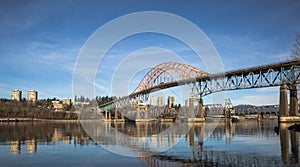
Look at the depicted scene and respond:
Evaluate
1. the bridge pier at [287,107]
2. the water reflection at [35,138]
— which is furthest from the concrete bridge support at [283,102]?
the water reflection at [35,138]

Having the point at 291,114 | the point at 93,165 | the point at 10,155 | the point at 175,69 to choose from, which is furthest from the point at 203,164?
the point at 175,69

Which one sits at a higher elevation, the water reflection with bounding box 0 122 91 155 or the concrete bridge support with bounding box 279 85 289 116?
the concrete bridge support with bounding box 279 85 289 116

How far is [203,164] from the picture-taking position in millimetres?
20578

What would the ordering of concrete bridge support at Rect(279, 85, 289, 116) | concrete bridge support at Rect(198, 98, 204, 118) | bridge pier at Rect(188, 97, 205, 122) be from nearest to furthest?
concrete bridge support at Rect(279, 85, 289, 116), bridge pier at Rect(188, 97, 205, 122), concrete bridge support at Rect(198, 98, 204, 118)

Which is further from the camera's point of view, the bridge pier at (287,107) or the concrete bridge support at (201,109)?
the concrete bridge support at (201,109)

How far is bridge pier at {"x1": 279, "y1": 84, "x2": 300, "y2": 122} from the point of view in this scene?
90012mm

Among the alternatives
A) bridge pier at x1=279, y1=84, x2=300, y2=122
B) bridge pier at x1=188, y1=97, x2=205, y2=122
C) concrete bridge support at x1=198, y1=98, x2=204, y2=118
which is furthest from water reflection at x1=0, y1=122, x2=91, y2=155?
concrete bridge support at x1=198, y1=98, x2=204, y2=118

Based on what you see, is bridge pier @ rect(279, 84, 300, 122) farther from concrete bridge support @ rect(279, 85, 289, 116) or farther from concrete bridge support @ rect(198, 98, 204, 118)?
concrete bridge support @ rect(198, 98, 204, 118)

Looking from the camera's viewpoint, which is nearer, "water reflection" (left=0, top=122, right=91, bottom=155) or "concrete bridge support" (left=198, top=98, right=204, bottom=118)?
"water reflection" (left=0, top=122, right=91, bottom=155)

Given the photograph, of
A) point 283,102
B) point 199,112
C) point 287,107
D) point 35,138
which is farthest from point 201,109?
point 35,138

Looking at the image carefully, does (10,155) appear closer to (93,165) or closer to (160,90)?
(93,165)

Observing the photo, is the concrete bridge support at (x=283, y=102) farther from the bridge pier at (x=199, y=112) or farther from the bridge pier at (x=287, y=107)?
the bridge pier at (x=199, y=112)

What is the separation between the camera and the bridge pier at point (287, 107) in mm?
90012

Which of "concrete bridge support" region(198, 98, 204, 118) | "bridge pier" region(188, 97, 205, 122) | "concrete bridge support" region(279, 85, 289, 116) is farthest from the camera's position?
"concrete bridge support" region(198, 98, 204, 118)
